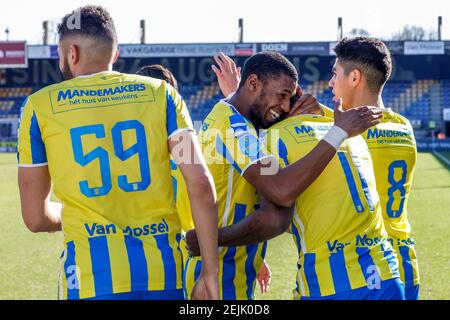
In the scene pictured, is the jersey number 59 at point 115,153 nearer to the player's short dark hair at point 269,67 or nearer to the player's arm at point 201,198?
the player's arm at point 201,198

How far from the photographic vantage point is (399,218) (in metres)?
3.77

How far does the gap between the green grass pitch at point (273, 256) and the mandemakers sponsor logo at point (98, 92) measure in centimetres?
404

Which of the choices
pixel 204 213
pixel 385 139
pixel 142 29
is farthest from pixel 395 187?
pixel 142 29

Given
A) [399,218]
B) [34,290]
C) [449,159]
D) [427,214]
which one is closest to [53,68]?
[449,159]

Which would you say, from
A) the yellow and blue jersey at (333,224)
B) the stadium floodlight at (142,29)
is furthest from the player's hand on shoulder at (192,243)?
the stadium floodlight at (142,29)

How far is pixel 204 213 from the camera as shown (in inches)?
115

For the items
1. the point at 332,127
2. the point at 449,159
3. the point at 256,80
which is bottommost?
the point at 449,159

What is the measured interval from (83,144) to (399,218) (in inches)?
69.5

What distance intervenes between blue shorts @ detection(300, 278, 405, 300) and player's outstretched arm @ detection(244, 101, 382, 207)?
46 centimetres

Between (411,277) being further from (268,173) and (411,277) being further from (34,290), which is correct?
(34,290)

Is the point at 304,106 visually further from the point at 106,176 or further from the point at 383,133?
the point at 106,176

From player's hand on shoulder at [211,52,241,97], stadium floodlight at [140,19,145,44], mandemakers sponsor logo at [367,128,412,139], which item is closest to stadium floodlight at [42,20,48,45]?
stadium floodlight at [140,19,145,44]

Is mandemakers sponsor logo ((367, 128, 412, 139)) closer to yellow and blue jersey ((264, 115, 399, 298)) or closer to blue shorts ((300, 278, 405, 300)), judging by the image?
yellow and blue jersey ((264, 115, 399, 298))

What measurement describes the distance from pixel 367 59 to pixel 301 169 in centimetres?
111
